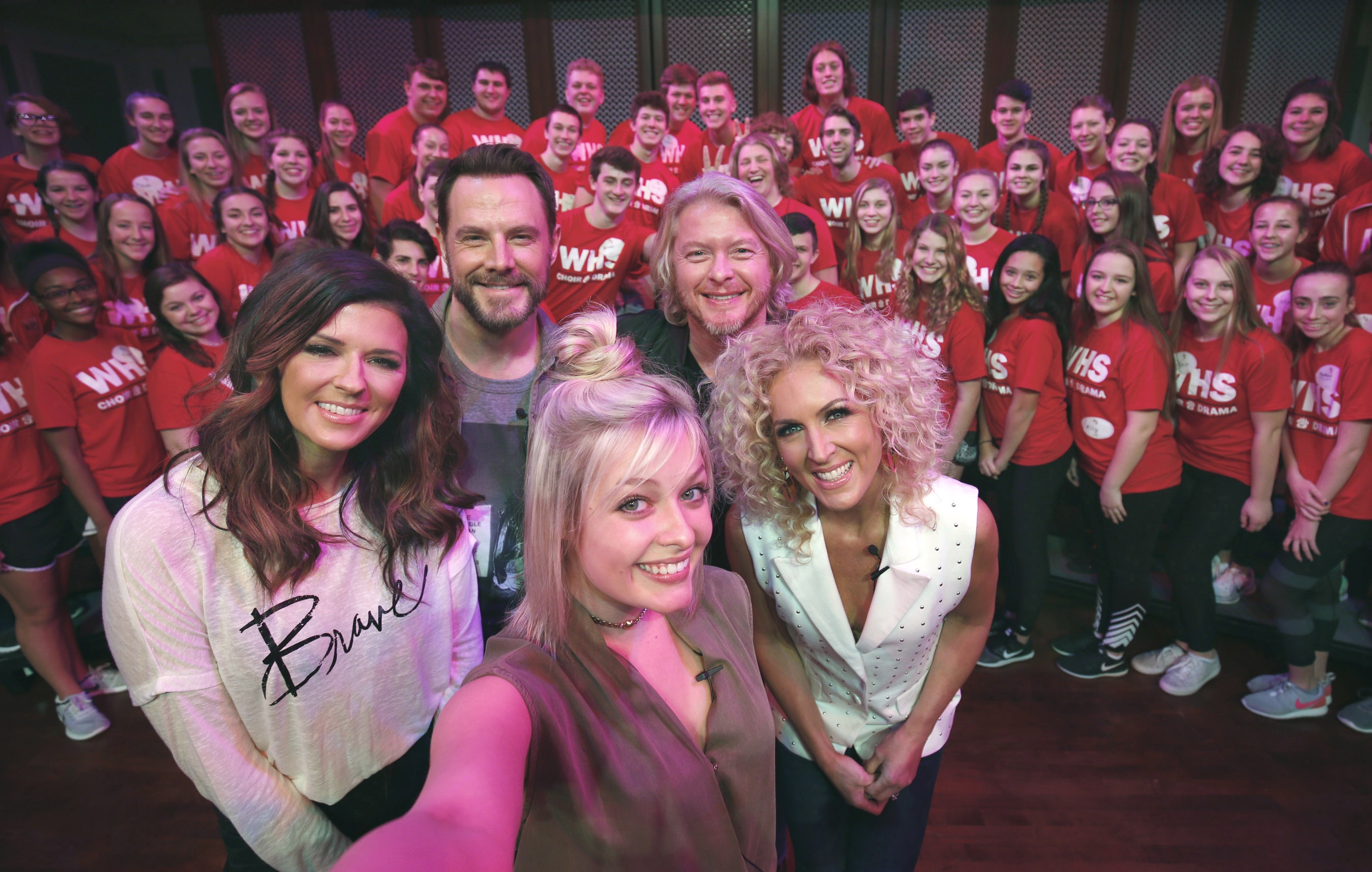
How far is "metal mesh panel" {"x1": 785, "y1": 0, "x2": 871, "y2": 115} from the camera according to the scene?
6.16 meters

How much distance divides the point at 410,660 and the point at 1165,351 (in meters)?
3.03

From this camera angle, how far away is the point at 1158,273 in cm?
366

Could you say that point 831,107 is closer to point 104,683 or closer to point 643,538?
point 643,538

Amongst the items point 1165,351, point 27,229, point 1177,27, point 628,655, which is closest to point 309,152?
point 27,229

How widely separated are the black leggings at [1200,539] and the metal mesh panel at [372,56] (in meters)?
6.49

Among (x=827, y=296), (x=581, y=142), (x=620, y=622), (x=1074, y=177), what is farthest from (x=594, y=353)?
(x=581, y=142)

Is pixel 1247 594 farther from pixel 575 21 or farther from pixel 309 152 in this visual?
pixel 575 21

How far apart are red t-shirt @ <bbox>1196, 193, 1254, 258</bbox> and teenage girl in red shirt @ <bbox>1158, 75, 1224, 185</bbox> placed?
194 millimetres

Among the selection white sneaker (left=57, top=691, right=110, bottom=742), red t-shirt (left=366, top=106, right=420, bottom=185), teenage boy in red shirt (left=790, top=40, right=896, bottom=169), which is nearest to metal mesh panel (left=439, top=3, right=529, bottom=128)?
red t-shirt (left=366, top=106, right=420, bottom=185)

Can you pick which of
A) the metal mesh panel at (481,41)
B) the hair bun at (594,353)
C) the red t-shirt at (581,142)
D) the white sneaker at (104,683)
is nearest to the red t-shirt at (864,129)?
the red t-shirt at (581,142)

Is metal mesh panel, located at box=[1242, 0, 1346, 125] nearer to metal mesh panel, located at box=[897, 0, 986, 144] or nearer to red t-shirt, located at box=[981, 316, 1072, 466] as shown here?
metal mesh panel, located at box=[897, 0, 986, 144]

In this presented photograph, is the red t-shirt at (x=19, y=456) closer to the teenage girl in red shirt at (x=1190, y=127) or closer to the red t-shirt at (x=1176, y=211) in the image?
the red t-shirt at (x=1176, y=211)

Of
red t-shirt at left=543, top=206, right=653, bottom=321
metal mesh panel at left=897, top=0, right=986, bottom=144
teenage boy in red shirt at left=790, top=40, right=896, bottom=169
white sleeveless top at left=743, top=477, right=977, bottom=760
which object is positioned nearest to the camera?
white sleeveless top at left=743, top=477, right=977, bottom=760

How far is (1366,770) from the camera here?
2707 mm
